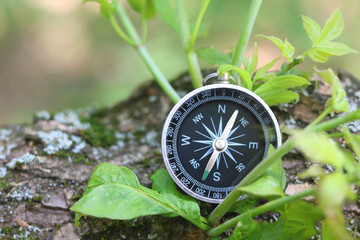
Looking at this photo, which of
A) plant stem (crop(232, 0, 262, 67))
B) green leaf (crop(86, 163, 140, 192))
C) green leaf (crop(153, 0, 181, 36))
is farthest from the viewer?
green leaf (crop(153, 0, 181, 36))

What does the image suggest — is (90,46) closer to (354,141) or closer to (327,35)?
(327,35)

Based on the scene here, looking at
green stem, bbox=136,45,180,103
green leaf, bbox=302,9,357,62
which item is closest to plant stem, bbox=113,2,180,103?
green stem, bbox=136,45,180,103

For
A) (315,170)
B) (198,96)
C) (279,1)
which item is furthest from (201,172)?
(279,1)

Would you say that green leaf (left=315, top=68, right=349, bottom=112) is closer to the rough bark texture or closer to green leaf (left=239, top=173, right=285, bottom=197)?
green leaf (left=239, top=173, right=285, bottom=197)

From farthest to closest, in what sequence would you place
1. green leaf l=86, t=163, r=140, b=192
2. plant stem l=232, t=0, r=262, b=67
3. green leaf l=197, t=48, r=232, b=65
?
green leaf l=197, t=48, r=232, b=65
plant stem l=232, t=0, r=262, b=67
green leaf l=86, t=163, r=140, b=192

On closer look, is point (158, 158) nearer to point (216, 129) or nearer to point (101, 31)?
point (216, 129)

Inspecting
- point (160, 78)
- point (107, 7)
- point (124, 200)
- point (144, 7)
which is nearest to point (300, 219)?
point (124, 200)

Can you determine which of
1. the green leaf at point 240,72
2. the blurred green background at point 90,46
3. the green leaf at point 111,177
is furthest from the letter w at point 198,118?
the blurred green background at point 90,46

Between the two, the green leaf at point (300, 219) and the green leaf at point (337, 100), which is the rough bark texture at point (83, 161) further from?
the green leaf at point (337, 100)
